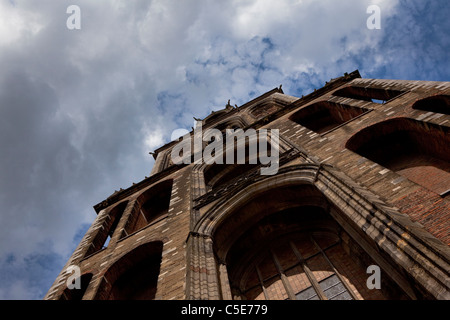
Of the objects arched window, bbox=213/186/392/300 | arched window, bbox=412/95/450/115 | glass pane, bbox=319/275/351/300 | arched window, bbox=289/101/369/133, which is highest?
arched window, bbox=289/101/369/133

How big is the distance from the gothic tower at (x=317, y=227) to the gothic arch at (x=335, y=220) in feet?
0.06

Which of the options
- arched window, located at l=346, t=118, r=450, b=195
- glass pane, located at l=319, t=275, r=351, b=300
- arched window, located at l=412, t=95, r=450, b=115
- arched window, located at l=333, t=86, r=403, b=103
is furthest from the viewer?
arched window, located at l=333, t=86, r=403, b=103

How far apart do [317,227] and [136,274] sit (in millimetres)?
4801

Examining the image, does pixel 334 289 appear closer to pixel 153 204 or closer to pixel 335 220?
pixel 335 220

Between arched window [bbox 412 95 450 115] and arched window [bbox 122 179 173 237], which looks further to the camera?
arched window [bbox 122 179 173 237]

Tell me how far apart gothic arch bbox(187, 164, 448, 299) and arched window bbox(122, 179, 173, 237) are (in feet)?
18.6

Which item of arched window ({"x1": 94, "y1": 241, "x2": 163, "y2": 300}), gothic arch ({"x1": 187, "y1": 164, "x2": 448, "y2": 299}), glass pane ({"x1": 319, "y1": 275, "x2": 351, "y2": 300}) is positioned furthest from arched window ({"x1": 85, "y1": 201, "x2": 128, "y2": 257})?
glass pane ({"x1": 319, "y1": 275, "x2": 351, "y2": 300})

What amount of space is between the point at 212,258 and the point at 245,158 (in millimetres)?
6729

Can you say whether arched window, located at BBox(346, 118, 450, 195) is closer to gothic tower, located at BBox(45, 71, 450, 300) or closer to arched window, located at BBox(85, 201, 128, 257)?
gothic tower, located at BBox(45, 71, 450, 300)

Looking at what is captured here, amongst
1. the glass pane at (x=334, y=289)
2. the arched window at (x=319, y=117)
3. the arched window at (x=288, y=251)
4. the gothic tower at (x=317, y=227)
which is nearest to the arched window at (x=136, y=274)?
the gothic tower at (x=317, y=227)

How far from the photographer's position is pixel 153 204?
1393 centimetres

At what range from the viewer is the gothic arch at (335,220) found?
3.82 metres

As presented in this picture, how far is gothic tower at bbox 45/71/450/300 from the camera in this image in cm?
453

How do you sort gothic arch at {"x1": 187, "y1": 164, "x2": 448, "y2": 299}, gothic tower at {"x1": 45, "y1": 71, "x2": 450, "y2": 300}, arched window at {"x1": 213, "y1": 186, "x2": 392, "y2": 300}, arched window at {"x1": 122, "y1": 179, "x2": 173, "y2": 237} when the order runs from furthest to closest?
arched window at {"x1": 122, "y1": 179, "x2": 173, "y2": 237}
arched window at {"x1": 213, "y1": 186, "x2": 392, "y2": 300}
gothic tower at {"x1": 45, "y1": 71, "x2": 450, "y2": 300}
gothic arch at {"x1": 187, "y1": 164, "x2": 448, "y2": 299}
